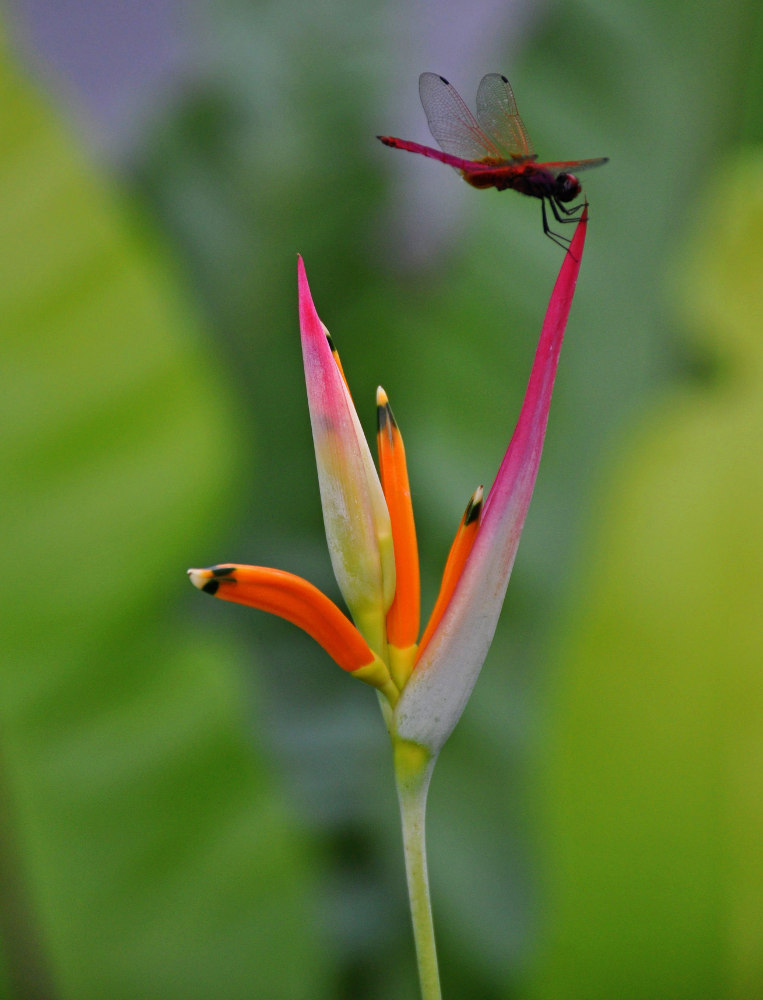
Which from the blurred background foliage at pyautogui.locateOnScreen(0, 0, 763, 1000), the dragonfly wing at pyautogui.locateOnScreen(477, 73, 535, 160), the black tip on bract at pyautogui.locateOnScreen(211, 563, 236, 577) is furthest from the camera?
the blurred background foliage at pyautogui.locateOnScreen(0, 0, 763, 1000)

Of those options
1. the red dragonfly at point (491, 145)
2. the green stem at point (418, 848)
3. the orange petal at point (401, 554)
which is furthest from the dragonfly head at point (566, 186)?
the green stem at point (418, 848)

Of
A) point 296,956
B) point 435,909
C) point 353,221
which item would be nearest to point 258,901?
point 296,956

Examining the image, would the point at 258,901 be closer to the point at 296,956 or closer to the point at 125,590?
the point at 296,956

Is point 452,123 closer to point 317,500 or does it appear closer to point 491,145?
point 491,145

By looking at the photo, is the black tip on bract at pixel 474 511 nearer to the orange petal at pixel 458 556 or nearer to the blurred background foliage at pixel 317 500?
the orange petal at pixel 458 556

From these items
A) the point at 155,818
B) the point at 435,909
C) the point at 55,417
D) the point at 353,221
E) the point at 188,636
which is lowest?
the point at 435,909

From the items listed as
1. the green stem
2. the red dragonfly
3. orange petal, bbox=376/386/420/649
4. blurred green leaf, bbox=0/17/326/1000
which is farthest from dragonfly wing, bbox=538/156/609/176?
blurred green leaf, bbox=0/17/326/1000

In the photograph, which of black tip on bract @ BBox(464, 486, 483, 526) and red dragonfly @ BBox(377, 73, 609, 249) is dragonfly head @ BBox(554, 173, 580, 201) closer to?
red dragonfly @ BBox(377, 73, 609, 249)

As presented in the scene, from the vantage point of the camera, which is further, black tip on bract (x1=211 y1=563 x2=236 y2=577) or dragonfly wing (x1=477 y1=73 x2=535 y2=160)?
dragonfly wing (x1=477 y1=73 x2=535 y2=160)
